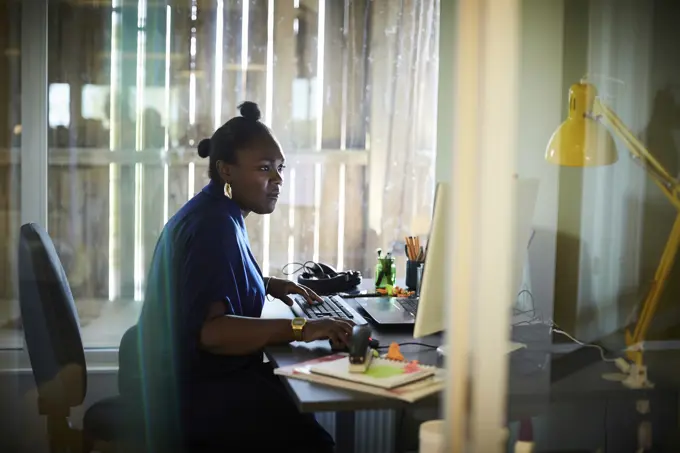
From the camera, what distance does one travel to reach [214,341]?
1680 millimetres

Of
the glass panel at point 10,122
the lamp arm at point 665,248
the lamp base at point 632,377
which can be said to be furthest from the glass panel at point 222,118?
the lamp base at point 632,377

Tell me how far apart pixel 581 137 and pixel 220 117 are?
5.21ft

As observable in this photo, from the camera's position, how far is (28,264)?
182 centimetres

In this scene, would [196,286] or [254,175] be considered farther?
[254,175]

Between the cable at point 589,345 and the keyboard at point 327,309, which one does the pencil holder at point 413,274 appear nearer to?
the keyboard at point 327,309

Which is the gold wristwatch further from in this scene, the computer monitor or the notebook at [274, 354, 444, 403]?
the computer monitor

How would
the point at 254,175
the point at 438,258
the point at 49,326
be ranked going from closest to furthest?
the point at 438,258 < the point at 49,326 < the point at 254,175

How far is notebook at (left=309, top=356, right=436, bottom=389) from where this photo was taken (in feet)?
4.54

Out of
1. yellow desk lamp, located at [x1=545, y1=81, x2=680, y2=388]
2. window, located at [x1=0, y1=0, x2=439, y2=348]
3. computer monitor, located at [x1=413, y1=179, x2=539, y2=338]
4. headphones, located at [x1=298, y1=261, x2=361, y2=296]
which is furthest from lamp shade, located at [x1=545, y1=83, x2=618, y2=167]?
window, located at [x1=0, y1=0, x2=439, y2=348]

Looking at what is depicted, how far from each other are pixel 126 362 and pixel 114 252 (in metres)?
0.98

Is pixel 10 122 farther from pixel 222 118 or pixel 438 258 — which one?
pixel 438 258

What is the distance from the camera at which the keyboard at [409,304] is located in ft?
6.89

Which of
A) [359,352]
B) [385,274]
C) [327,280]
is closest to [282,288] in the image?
[327,280]

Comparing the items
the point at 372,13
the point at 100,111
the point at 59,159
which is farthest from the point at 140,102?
the point at 372,13
